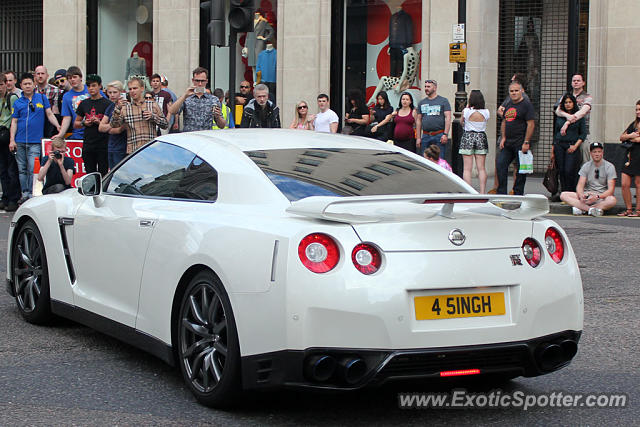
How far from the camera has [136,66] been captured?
26.9m

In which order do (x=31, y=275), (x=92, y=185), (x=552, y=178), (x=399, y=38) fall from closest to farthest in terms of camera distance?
(x=92, y=185) → (x=31, y=275) → (x=552, y=178) → (x=399, y=38)

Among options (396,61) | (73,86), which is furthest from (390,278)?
(396,61)

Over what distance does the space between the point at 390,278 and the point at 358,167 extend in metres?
1.08

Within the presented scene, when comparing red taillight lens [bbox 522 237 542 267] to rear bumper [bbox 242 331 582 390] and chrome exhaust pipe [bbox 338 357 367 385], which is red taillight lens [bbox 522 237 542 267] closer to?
rear bumper [bbox 242 331 582 390]

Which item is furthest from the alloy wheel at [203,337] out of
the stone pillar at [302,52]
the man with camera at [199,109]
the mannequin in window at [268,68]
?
the mannequin in window at [268,68]

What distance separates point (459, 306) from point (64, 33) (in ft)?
79.5

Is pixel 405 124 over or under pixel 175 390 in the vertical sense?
over

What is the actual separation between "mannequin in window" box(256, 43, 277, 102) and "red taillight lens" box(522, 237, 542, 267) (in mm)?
19976

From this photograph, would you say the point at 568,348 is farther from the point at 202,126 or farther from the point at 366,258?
the point at 202,126

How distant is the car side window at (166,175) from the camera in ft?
18.4

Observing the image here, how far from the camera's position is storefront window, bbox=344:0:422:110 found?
2314 cm

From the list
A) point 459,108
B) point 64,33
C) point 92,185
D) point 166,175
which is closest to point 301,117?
point 459,108

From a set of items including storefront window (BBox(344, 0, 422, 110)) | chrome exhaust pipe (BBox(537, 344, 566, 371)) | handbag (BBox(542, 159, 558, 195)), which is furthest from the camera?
storefront window (BBox(344, 0, 422, 110))

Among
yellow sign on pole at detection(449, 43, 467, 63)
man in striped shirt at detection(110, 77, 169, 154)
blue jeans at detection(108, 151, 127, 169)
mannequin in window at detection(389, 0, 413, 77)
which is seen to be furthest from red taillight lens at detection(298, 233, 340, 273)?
mannequin in window at detection(389, 0, 413, 77)
